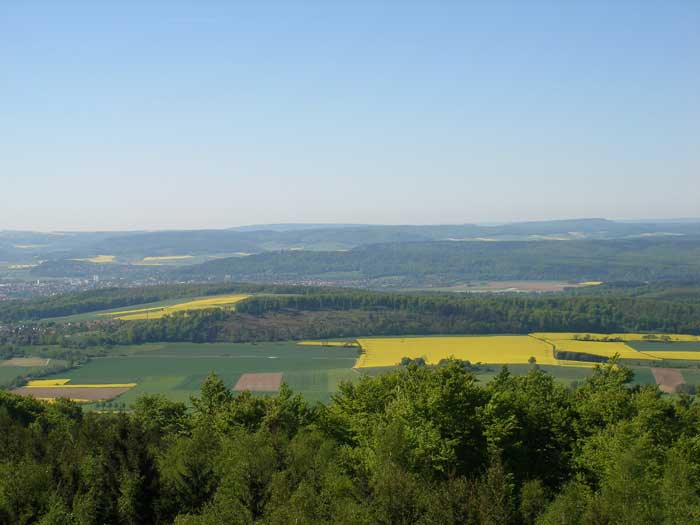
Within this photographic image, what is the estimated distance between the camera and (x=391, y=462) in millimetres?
30031

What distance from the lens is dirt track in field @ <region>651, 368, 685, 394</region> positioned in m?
78.9

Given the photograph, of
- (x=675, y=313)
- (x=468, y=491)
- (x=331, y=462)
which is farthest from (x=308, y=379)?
(x=675, y=313)

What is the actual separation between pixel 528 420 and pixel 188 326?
298ft

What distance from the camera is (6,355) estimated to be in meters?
106

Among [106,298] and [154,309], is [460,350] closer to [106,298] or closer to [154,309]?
[154,309]

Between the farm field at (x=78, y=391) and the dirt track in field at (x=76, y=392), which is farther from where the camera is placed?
the dirt track in field at (x=76, y=392)

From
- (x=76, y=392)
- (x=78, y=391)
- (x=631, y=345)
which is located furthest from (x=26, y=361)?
(x=631, y=345)

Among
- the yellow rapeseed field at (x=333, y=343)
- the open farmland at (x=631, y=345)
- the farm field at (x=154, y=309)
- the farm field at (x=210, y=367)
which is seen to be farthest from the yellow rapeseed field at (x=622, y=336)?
the farm field at (x=154, y=309)

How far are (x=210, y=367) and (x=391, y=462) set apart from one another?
69672mm

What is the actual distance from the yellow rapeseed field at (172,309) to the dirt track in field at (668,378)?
84118 mm

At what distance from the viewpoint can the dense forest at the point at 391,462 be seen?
1086 inches

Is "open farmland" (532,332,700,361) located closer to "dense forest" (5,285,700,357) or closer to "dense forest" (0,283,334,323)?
"dense forest" (5,285,700,357)

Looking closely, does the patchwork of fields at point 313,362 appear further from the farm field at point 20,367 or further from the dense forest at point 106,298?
the dense forest at point 106,298

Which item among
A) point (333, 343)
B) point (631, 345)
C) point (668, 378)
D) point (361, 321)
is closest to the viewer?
point (668, 378)
